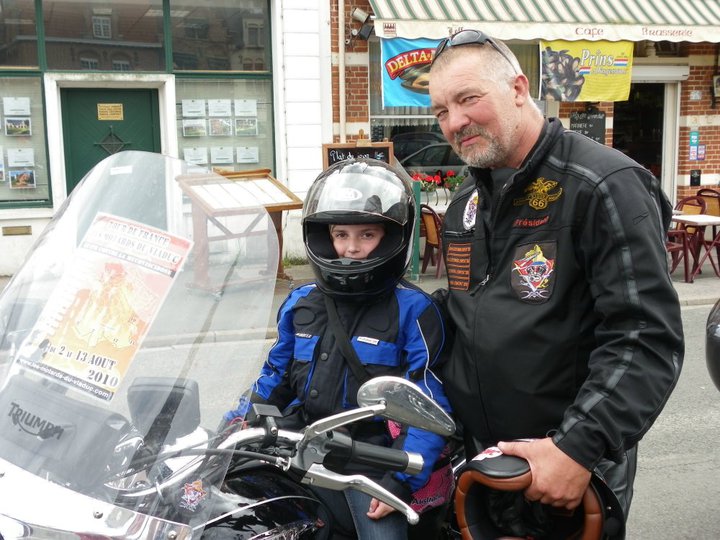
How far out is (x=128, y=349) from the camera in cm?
163

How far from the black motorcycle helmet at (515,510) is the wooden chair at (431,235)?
8335 mm

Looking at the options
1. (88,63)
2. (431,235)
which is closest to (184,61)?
(88,63)

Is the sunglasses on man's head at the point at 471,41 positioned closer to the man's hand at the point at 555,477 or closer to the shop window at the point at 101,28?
the man's hand at the point at 555,477

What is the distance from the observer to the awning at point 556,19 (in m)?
11.0

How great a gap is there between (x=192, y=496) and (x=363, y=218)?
0.90 meters

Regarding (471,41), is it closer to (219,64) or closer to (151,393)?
(151,393)

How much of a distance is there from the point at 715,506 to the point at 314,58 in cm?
898

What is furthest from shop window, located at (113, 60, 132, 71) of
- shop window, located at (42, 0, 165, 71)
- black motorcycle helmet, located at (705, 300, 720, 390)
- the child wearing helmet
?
the child wearing helmet

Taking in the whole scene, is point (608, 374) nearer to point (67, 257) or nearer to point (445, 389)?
point (445, 389)

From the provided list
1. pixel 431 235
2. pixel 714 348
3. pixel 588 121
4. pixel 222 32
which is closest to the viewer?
pixel 714 348

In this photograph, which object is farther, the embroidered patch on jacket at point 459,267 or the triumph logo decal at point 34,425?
the embroidered patch on jacket at point 459,267

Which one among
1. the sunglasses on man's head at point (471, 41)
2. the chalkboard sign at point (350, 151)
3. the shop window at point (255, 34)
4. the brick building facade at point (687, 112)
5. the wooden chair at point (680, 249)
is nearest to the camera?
the sunglasses on man's head at point (471, 41)

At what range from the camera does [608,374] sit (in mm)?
1804

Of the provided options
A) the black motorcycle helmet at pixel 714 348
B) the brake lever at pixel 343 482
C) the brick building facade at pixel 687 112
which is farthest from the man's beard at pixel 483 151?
the brick building facade at pixel 687 112
